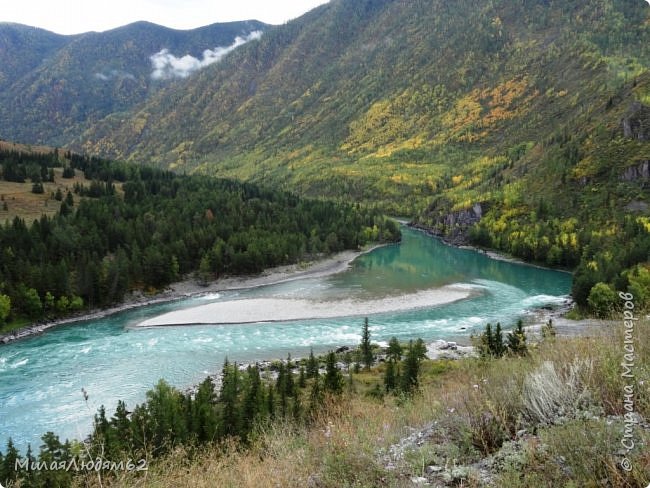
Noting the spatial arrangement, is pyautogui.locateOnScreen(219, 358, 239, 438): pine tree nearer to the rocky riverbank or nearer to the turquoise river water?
the turquoise river water

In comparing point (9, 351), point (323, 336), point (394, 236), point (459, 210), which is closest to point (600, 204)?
point (459, 210)

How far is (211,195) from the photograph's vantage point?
136m

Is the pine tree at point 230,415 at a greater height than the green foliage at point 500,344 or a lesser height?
lesser

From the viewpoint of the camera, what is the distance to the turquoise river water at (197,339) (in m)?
41.8

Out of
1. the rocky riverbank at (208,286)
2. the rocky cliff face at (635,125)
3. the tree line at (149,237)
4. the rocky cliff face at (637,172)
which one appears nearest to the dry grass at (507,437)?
the rocky riverbank at (208,286)

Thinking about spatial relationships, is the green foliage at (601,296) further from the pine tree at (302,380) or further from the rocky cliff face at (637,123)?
the rocky cliff face at (637,123)

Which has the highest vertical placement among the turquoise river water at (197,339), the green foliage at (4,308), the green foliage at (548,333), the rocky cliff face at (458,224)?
the rocky cliff face at (458,224)

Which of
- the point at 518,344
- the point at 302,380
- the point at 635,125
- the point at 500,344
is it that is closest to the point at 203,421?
the point at 302,380

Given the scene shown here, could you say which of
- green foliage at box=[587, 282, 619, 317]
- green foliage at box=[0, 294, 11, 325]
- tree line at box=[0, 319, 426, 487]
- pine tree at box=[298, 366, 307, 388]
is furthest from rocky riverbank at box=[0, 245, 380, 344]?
green foliage at box=[587, 282, 619, 317]

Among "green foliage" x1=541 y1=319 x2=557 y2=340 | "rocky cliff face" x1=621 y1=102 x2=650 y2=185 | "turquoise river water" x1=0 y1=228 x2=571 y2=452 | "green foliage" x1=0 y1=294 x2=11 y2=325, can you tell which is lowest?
"turquoise river water" x1=0 y1=228 x2=571 y2=452

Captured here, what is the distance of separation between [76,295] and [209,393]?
44.8 metres

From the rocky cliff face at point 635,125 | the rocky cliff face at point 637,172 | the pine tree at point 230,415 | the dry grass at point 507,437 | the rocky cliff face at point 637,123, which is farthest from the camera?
the rocky cliff face at point 637,123

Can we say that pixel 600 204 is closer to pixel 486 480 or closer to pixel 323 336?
pixel 323 336

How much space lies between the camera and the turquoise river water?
41844 mm
